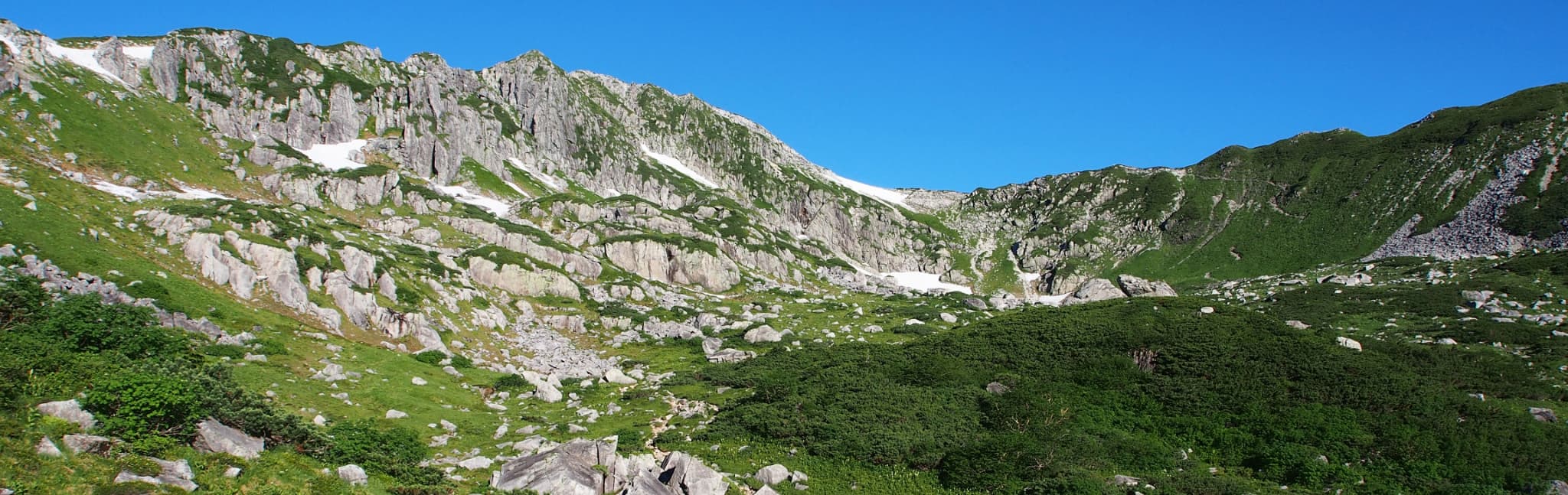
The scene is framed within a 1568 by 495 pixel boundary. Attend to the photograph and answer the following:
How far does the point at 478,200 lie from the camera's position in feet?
472

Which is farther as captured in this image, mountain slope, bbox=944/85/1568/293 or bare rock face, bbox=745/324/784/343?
mountain slope, bbox=944/85/1568/293

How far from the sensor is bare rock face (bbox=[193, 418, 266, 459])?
19.8 meters

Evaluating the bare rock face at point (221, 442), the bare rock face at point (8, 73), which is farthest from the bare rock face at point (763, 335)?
the bare rock face at point (8, 73)

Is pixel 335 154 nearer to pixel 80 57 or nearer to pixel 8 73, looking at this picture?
pixel 80 57

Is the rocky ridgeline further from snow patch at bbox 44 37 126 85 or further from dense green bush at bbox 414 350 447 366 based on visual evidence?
dense green bush at bbox 414 350 447 366

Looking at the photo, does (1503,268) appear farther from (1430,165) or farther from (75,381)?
(75,381)

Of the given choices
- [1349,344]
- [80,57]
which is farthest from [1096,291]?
[80,57]

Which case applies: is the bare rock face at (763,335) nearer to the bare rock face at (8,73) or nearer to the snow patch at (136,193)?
the snow patch at (136,193)

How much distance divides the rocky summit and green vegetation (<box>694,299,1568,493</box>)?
0.21m

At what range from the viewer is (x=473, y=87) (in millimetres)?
192625

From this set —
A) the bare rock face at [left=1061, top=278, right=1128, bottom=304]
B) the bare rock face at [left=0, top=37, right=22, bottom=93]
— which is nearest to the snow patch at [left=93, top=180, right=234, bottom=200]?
the bare rock face at [left=0, top=37, right=22, bottom=93]

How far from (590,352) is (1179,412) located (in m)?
56.8

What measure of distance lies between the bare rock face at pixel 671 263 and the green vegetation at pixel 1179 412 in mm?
78133

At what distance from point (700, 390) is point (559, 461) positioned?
88.5 feet
